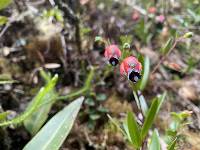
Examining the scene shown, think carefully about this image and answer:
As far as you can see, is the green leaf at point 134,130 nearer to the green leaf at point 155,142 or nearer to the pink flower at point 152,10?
the green leaf at point 155,142

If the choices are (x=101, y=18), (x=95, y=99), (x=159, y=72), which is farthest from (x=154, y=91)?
(x=101, y=18)

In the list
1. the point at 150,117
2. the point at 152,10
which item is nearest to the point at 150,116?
the point at 150,117

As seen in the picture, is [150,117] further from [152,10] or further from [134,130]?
[152,10]

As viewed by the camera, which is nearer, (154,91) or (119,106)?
(119,106)

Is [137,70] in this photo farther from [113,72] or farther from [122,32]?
[122,32]

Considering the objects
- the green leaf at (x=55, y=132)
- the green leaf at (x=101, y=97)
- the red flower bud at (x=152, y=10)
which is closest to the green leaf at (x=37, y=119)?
the green leaf at (x=55, y=132)
